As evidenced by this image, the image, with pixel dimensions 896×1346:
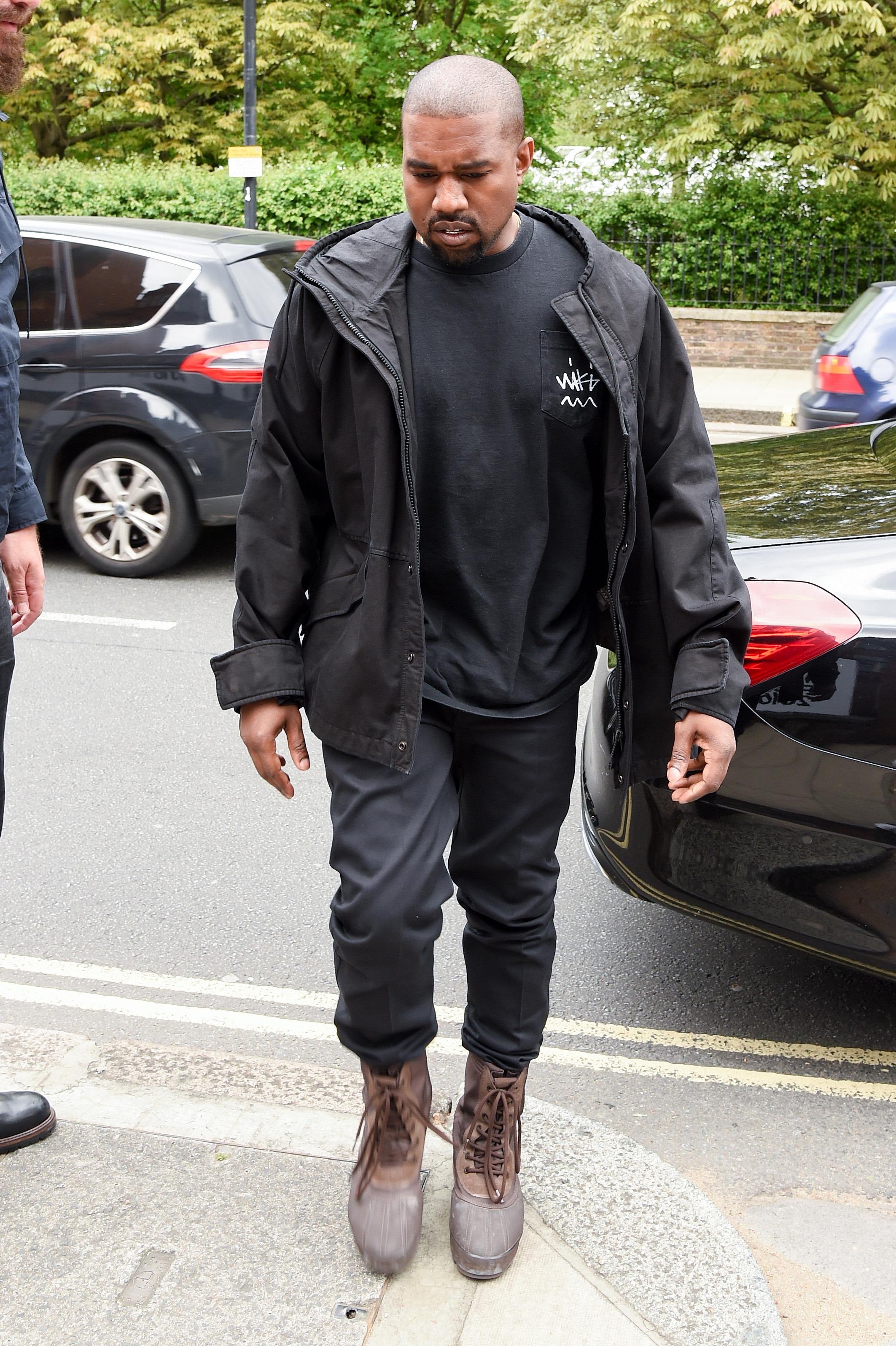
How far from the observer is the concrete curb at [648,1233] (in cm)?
225

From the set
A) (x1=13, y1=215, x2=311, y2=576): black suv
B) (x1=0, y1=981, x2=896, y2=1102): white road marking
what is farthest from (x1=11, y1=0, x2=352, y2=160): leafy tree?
(x1=0, y1=981, x2=896, y2=1102): white road marking

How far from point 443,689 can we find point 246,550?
0.39 meters

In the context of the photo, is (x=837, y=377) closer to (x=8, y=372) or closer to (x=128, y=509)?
(x=128, y=509)

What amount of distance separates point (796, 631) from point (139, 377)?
5.08 meters

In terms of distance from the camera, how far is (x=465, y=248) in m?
2.12

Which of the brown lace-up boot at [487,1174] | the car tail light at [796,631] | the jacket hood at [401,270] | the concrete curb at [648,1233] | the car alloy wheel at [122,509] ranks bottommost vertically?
the car alloy wheel at [122,509]

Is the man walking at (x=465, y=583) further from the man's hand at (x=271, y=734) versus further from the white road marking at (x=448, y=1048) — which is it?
the white road marking at (x=448, y=1048)

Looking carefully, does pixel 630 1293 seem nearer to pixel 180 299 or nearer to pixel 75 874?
pixel 75 874

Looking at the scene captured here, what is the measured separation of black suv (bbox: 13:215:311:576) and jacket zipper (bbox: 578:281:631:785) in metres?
4.88

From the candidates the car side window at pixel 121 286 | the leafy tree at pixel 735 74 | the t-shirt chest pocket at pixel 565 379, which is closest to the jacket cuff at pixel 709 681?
the t-shirt chest pocket at pixel 565 379

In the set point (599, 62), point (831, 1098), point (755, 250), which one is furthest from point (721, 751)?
point (599, 62)

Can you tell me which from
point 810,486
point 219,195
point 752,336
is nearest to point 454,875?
A: point 810,486

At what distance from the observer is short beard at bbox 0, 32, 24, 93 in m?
2.23

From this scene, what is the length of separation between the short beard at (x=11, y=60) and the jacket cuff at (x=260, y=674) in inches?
38.1
